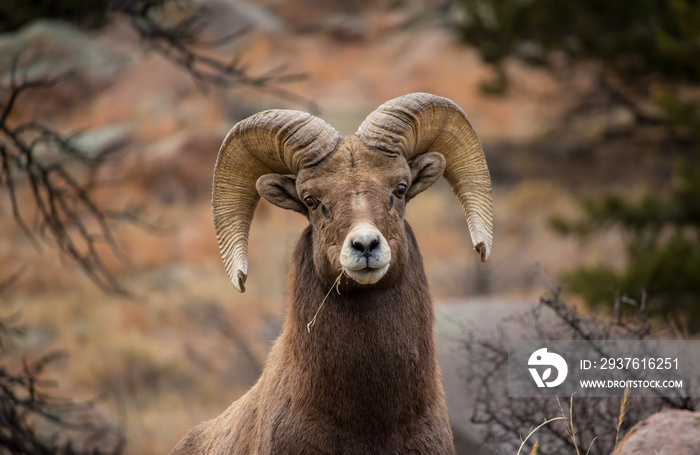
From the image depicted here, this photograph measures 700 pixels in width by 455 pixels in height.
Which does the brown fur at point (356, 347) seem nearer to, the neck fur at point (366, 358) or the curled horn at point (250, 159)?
the neck fur at point (366, 358)

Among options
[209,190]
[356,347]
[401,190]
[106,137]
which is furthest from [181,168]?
[356,347]

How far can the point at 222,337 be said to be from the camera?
18703 mm

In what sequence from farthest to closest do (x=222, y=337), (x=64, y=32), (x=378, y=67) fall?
(x=378, y=67), (x=64, y=32), (x=222, y=337)

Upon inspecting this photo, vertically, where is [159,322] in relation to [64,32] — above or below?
below

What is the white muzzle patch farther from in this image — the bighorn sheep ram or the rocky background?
the rocky background

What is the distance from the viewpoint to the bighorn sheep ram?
561 cm

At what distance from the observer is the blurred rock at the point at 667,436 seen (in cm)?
539

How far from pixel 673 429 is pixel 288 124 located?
312cm

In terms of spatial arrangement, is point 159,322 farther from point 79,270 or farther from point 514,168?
point 514,168

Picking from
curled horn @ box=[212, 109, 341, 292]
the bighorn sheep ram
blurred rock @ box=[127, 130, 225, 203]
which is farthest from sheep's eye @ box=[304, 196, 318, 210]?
blurred rock @ box=[127, 130, 225, 203]

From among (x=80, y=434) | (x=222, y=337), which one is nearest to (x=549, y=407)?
(x=80, y=434)

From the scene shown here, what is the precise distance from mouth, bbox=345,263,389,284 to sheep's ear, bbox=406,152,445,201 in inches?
41.0

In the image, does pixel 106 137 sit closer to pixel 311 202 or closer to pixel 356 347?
pixel 311 202

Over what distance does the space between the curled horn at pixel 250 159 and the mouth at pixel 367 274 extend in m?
0.90
